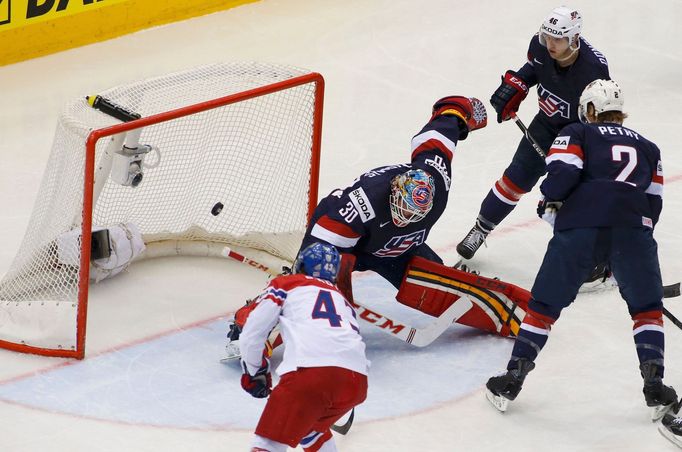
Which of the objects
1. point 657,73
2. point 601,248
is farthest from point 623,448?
point 657,73

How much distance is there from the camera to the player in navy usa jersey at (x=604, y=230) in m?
4.41

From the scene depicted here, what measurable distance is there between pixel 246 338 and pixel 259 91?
1.54 metres

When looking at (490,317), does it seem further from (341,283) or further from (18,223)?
(18,223)

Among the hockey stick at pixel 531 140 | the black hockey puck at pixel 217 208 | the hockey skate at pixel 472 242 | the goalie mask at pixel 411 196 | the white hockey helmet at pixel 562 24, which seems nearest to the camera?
the goalie mask at pixel 411 196

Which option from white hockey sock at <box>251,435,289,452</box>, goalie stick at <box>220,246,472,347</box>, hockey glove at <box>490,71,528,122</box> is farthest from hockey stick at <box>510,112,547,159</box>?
white hockey sock at <box>251,435,289,452</box>

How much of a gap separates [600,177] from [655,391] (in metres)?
0.72

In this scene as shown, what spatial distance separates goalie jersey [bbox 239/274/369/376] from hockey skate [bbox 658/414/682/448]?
1.12 metres

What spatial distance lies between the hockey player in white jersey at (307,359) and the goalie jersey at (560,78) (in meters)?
1.74

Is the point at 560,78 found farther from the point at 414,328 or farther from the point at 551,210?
the point at 414,328

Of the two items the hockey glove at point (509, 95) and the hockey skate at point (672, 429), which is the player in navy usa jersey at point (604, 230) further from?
the hockey glove at point (509, 95)

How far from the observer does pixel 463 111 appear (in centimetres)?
526

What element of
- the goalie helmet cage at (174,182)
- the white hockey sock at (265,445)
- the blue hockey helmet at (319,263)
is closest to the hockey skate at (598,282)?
the goalie helmet cage at (174,182)

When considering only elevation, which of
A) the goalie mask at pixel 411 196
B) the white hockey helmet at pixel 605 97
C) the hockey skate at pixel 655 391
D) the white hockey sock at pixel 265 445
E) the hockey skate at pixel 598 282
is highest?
the white hockey helmet at pixel 605 97

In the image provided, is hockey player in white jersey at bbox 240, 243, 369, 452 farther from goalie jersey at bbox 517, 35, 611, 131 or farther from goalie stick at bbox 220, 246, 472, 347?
goalie jersey at bbox 517, 35, 611, 131
